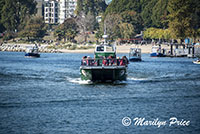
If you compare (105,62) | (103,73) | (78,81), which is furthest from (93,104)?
(78,81)

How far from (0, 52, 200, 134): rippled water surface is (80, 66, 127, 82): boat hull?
0.95m

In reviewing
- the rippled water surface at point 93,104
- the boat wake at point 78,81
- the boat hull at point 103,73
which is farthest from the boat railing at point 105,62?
the boat wake at point 78,81

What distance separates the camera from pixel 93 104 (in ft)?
169

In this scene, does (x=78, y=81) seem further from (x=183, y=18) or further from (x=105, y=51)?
(x=183, y=18)

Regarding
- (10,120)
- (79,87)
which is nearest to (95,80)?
(79,87)

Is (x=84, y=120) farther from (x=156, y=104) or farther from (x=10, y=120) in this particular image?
(x=156, y=104)

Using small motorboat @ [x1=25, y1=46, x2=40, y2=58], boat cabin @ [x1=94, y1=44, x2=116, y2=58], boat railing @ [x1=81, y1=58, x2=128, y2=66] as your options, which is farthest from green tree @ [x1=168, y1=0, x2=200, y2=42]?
boat railing @ [x1=81, y1=58, x2=128, y2=66]

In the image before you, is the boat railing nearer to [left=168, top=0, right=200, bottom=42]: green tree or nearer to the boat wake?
the boat wake

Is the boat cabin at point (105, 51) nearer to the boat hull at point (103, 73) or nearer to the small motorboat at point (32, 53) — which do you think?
the boat hull at point (103, 73)

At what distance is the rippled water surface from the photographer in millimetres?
41219

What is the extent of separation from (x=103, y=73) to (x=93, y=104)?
36.0 ft

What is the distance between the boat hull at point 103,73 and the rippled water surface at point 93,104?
952 mm

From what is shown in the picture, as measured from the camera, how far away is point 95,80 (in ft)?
207

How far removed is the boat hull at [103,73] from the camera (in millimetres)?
61469
